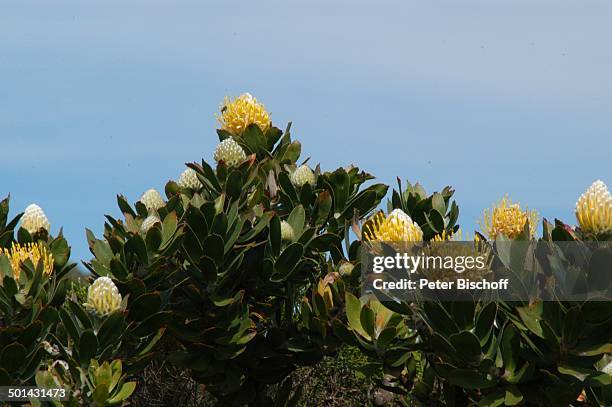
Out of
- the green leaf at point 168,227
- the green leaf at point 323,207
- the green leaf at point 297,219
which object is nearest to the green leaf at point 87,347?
the green leaf at point 168,227

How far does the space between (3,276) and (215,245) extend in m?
1.20

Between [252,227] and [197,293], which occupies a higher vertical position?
[252,227]

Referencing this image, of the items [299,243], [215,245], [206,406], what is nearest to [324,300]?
[299,243]

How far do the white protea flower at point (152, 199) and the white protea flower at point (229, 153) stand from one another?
468mm

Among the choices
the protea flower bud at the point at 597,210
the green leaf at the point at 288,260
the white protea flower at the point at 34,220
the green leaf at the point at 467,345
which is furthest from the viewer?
the white protea flower at the point at 34,220

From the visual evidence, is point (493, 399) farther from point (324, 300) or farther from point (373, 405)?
point (373, 405)

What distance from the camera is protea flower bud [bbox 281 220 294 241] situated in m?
5.32

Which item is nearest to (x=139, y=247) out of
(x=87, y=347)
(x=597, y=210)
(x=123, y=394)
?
(x=87, y=347)

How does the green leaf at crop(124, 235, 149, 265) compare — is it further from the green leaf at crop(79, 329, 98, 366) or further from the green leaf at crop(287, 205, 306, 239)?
the green leaf at crop(287, 205, 306, 239)

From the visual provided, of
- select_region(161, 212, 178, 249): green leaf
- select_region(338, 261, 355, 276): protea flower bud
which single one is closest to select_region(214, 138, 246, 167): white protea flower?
select_region(161, 212, 178, 249): green leaf

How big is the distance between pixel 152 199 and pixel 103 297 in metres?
1.12

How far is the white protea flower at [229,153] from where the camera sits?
19.1ft

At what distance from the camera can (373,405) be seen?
6219mm

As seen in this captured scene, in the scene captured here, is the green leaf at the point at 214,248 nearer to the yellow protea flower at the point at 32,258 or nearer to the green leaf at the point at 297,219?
the green leaf at the point at 297,219
